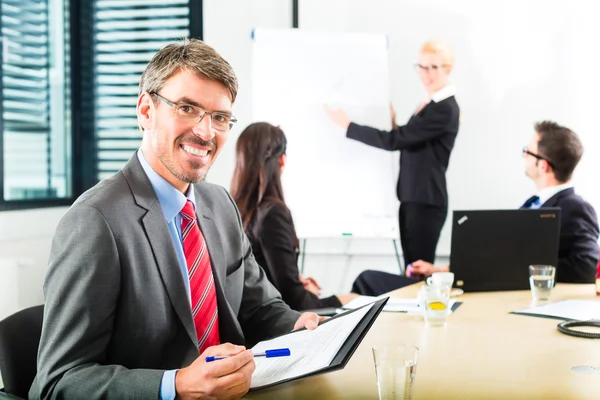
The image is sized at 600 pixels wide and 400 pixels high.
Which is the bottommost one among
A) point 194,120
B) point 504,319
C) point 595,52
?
point 504,319

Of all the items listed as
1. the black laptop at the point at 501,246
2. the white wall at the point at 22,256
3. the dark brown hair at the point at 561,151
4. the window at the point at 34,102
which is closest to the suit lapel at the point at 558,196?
the dark brown hair at the point at 561,151

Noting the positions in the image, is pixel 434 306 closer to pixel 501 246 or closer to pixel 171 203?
pixel 501 246

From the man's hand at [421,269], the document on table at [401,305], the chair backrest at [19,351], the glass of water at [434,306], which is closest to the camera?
the chair backrest at [19,351]

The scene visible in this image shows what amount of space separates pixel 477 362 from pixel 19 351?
0.92m

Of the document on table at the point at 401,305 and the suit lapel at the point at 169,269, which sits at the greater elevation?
the suit lapel at the point at 169,269

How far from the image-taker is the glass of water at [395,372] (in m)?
1.10

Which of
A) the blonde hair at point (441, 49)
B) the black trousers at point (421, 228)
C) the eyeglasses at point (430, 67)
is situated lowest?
the black trousers at point (421, 228)

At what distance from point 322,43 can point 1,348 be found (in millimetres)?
2915

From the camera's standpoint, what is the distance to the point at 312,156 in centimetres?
382

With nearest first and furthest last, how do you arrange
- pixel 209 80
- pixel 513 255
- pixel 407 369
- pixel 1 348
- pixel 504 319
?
pixel 407 369 < pixel 1 348 < pixel 209 80 < pixel 504 319 < pixel 513 255

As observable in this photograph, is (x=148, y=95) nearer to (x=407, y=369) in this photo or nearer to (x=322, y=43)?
(x=407, y=369)

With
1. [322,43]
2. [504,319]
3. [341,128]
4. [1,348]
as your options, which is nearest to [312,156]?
[341,128]

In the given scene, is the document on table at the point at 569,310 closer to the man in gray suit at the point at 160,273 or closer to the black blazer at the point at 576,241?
the black blazer at the point at 576,241

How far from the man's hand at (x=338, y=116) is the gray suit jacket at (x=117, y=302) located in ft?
7.73
